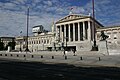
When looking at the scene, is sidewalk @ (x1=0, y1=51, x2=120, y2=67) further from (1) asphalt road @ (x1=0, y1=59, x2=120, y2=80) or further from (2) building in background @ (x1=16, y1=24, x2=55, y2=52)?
(2) building in background @ (x1=16, y1=24, x2=55, y2=52)

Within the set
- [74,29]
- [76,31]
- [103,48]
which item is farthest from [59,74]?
[76,31]

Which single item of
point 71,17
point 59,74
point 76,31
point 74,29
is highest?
point 71,17

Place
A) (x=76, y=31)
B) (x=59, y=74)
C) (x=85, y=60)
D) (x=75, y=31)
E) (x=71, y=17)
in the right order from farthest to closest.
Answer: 1. (x=76, y=31)
2. (x=75, y=31)
3. (x=71, y=17)
4. (x=85, y=60)
5. (x=59, y=74)

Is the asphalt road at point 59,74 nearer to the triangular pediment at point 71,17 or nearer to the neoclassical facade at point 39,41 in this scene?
the triangular pediment at point 71,17

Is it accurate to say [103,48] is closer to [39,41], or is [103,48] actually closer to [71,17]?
[71,17]

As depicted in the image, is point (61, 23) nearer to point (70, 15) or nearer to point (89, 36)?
point (70, 15)

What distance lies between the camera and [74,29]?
394 feet

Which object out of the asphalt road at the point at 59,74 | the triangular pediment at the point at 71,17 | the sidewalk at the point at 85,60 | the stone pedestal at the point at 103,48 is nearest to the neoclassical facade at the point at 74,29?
the triangular pediment at the point at 71,17

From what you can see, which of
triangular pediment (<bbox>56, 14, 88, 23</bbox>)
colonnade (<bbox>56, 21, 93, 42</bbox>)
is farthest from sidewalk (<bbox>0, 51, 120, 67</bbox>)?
triangular pediment (<bbox>56, 14, 88, 23</bbox>)

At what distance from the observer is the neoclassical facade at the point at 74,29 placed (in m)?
111

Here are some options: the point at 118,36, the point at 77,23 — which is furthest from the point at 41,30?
the point at 118,36

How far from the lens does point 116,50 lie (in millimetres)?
50156

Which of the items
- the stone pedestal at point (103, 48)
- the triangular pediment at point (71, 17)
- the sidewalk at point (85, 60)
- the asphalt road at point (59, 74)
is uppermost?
the triangular pediment at point (71, 17)

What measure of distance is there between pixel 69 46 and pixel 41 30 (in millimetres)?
65509
